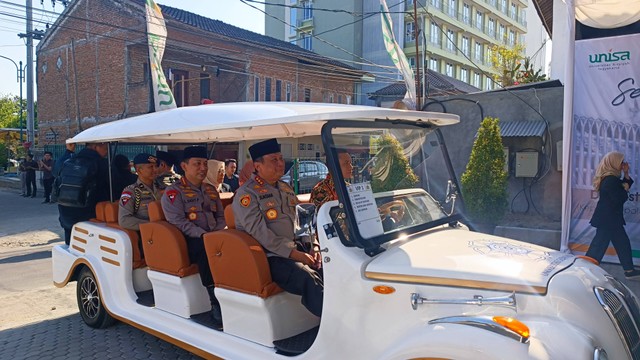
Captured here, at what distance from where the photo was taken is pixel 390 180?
3.31 m

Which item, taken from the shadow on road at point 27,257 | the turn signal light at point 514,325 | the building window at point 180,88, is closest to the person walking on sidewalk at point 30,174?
the building window at point 180,88

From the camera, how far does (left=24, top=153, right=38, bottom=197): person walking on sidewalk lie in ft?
56.6

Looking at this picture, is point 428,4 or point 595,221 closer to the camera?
point 595,221

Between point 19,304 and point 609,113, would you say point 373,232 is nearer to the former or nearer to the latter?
point 19,304

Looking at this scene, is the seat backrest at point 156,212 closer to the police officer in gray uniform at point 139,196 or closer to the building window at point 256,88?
the police officer in gray uniform at point 139,196

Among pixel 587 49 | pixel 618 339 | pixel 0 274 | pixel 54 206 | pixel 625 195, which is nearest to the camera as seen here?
pixel 618 339

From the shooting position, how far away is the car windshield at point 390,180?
9.67 feet

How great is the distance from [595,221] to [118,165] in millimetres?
6289

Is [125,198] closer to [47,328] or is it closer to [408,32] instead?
[47,328]

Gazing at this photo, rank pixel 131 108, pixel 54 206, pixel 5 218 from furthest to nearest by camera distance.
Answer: pixel 131 108
pixel 54 206
pixel 5 218

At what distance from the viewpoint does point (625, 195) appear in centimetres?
646

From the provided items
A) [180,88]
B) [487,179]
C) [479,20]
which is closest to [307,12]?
[479,20]

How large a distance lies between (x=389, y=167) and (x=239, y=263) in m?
1.26

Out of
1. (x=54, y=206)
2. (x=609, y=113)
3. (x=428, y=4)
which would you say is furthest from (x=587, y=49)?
(x=428, y=4)
